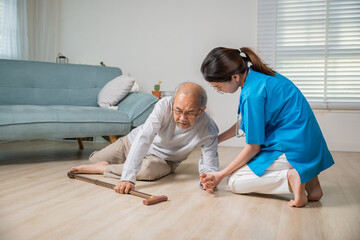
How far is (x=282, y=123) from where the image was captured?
166cm

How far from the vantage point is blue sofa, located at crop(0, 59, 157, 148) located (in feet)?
8.18

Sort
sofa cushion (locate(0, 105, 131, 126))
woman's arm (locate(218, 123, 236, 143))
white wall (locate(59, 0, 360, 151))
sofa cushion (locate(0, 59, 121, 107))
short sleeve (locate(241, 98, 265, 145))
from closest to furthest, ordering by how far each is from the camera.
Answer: short sleeve (locate(241, 98, 265, 145))
woman's arm (locate(218, 123, 236, 143))
sofa cushion (locate(0, 105, 131, 126))
sofa cushion (locate(0, 59, 121, 107))
white wall (locate(59, 0, 360, 151))

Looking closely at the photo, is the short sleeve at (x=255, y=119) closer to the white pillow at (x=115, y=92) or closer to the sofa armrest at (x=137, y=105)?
the sofa armrest at (x=137, y=105)

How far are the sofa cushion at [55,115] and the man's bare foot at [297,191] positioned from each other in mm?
1600

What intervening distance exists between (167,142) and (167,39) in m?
2.35

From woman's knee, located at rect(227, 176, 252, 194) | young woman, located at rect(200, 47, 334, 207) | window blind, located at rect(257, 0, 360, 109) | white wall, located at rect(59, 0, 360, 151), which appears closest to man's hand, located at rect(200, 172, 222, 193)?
young woman, located at rect(200, 47, 334, 207)

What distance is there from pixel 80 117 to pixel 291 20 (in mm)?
2498

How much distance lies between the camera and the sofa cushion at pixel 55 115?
2.44 m

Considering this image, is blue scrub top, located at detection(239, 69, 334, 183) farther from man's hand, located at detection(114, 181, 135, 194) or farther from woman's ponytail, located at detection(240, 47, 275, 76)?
man's hand, located at detection(114, 181, 135, 194)

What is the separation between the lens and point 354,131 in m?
3.62

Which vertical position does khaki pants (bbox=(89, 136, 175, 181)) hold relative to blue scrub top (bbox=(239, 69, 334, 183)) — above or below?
below

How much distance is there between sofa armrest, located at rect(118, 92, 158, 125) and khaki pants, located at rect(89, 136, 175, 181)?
0.50m

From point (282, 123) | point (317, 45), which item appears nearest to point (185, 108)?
point (282, 123)

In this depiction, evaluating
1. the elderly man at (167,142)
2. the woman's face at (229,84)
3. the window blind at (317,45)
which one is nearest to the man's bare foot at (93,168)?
the elderly man at (167,142)
